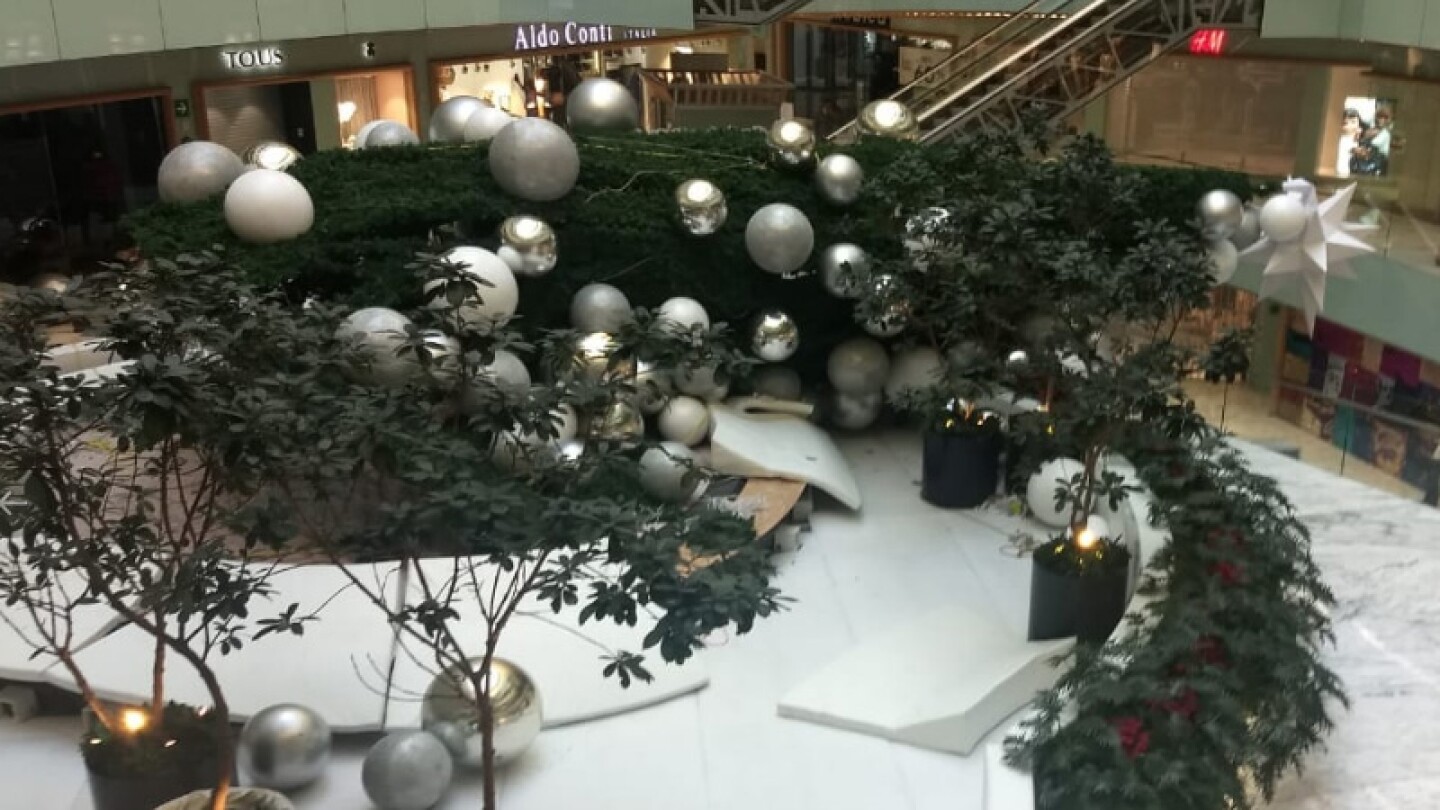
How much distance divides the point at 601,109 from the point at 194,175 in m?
2.77

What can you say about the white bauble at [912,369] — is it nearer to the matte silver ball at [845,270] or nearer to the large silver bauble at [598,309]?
the matte silver ball at [845,270]

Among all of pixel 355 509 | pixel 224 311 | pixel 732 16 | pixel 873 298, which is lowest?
pixel 355 509

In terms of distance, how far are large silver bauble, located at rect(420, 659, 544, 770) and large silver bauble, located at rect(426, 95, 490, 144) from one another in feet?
15.9

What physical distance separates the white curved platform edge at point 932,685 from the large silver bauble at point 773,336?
2.70m

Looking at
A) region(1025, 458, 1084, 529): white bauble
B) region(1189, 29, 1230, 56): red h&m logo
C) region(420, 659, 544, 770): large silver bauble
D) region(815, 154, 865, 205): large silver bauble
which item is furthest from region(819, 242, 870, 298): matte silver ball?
region(1189, 29, 1230, 56): red h&m logo

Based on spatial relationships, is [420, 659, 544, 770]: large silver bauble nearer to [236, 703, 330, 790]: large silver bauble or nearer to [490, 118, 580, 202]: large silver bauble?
[236, 703, 330, 790]: large silver bauble

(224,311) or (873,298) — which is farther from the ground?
(224,311)

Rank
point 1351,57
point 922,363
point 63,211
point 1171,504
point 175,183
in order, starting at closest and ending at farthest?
point 1171,504
point 175,183
point 922,363
point 63,211
point 1351,57

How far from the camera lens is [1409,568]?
6.12 meters

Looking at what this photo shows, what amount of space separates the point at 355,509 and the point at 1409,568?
5342 millimetres

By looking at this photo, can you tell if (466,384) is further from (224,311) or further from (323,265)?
(323,265)

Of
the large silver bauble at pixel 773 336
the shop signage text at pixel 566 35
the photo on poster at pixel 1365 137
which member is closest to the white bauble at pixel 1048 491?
the large silver bauble at pixel 773 336

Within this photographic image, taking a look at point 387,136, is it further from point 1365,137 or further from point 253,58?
point 1365,137

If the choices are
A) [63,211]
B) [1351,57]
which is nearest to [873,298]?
[63,211]
